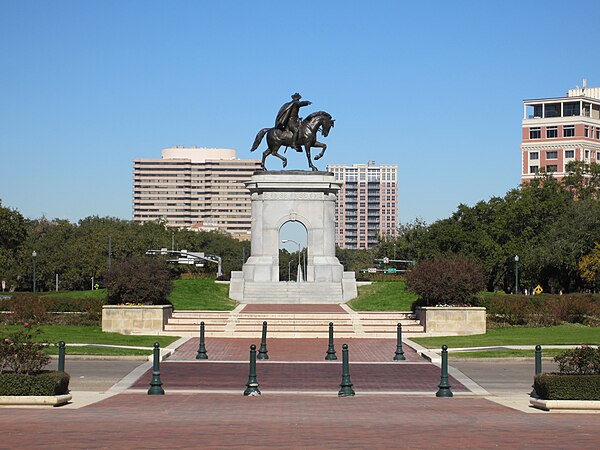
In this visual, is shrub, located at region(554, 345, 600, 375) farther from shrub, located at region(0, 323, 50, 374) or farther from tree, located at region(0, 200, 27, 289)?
tree, located at region(0, 200, 27, 289)

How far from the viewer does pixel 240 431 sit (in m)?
Result: 16.2

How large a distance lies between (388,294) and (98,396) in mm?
36266

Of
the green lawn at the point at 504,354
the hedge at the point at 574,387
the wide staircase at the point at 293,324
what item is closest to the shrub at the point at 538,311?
the wide staircase at the point at 293,324

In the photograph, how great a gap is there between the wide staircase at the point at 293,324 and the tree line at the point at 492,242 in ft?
62.7

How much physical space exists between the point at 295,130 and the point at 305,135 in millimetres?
722

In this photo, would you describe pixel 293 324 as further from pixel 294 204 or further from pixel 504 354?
pixel 294 204

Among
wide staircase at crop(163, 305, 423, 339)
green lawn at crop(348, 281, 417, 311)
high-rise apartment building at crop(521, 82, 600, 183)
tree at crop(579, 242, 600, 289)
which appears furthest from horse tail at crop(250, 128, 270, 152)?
high-rise apartment building at crop(521, 82, 600, 183)

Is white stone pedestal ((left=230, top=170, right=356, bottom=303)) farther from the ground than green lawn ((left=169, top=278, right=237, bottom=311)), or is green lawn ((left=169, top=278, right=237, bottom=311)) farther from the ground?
white stone pedestal ((left=230, top=170, right=356, bottom=303))

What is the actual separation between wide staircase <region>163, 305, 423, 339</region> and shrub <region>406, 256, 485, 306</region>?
4.90ft

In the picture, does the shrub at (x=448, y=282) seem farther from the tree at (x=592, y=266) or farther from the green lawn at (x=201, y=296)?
the tree at (x=592, y=266)

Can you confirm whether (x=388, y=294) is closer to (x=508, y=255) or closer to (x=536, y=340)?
(x=536, y=340)

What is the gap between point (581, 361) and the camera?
2041 cm

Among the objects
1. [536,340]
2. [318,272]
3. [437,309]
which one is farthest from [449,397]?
[318,272]

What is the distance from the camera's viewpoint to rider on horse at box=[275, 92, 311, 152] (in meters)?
63.8
